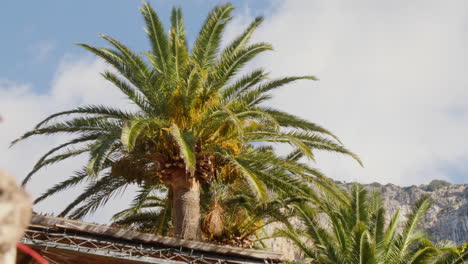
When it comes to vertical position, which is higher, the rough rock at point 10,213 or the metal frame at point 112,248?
the metal frame at point 112,248

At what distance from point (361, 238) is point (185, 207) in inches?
165

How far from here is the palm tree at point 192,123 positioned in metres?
13.9

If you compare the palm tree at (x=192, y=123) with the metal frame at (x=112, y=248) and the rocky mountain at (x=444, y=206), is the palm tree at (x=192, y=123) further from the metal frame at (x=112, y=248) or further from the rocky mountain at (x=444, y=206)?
the rocky mountain at (x=444, y=206)

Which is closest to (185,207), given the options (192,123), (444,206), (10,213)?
(192,123)

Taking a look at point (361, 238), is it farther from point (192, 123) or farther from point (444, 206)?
point (444, 206)

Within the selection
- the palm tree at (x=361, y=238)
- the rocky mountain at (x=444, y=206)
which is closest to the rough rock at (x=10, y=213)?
the palm tree at (x=361, y=238)

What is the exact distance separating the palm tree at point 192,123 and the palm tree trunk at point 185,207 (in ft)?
0.07

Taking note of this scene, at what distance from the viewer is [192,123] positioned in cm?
1407

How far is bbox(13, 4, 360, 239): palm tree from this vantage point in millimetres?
13906

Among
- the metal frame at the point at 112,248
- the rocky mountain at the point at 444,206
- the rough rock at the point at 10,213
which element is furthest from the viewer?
the rocky mountain at the point at 444,206

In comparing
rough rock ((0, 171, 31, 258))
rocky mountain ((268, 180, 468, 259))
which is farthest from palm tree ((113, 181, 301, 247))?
rocky mountain ((268, 180, 468, 259))

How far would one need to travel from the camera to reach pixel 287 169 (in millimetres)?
14164

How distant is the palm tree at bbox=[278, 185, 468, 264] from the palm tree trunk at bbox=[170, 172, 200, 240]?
10.0ft

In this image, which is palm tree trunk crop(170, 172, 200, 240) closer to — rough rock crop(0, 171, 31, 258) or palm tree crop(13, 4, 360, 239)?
palm tree crop(13, 4, 360, 239)
